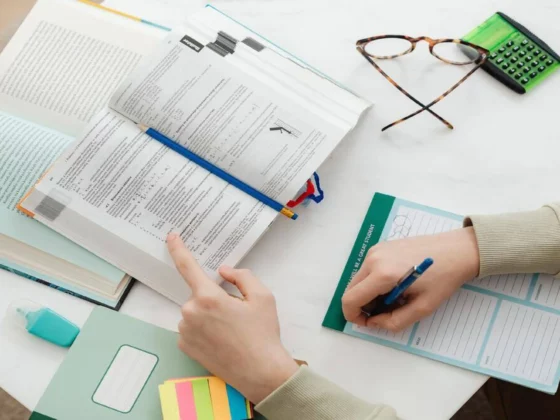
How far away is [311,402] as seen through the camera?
0.80 metres

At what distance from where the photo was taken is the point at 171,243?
867 mm

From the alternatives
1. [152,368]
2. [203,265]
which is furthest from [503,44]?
[152,368]

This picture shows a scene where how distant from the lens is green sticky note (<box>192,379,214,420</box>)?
79 cm

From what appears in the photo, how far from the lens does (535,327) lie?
83cm

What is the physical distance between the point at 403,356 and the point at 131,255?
0.37 metres

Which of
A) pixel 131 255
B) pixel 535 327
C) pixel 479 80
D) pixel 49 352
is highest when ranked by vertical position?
pixel 479 80

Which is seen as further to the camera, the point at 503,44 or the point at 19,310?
the point at 503,44

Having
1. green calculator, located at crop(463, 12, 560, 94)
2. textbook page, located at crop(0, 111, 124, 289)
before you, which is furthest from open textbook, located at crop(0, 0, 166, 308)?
green calculator, located at crop(463, 12, 560, 94)

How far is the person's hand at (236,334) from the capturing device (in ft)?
2.65

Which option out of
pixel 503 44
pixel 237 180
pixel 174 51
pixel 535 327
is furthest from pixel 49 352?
pixel 503 44

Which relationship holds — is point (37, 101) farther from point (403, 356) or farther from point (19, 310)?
point (403, 356)

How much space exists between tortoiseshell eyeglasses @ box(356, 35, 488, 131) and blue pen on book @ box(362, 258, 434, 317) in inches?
9.9

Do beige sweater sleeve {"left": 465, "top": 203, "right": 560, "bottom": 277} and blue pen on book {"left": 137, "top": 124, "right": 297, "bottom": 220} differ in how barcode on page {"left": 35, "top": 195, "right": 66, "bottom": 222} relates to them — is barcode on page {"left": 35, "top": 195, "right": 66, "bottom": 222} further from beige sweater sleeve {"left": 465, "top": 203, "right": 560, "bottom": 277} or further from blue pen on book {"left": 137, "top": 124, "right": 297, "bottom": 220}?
beige sweater sleeve {"left": 465, "top": 203, "right": 560, "bottom": 277}

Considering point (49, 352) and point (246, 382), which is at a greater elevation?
point (246, 382)
